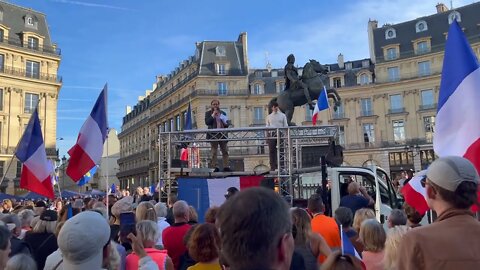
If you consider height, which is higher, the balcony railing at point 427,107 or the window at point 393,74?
the window at point 393,74

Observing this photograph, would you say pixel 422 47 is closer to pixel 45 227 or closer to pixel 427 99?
pixel 427 99

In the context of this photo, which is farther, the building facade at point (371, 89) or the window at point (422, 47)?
the window at point (422, 47)

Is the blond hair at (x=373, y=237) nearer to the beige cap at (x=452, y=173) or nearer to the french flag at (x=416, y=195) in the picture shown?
the french flag at (x=416, y=195)

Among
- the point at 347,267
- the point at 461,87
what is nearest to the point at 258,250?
the point at 347,267

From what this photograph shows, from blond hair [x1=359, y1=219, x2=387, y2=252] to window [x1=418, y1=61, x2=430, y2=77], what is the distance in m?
51.2

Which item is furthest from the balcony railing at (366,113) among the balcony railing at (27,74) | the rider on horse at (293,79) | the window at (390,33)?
the rider on horse at (293,79)

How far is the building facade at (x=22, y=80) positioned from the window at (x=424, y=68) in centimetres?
4381

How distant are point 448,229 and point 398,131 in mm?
52694

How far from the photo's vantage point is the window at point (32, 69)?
4444 cm

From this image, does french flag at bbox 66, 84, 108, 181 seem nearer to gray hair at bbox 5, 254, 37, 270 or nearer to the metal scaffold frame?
the metal scaffold frame

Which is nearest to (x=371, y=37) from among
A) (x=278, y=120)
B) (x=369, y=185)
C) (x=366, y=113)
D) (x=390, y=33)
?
(x=390, y=33)

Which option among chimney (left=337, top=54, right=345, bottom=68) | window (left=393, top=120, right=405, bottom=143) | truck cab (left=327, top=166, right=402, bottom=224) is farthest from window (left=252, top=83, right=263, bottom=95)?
truck cab (left=327, top=166, right=402, bottom=224)

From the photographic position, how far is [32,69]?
4497cm

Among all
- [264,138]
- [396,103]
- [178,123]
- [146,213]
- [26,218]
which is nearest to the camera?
[146,213]
